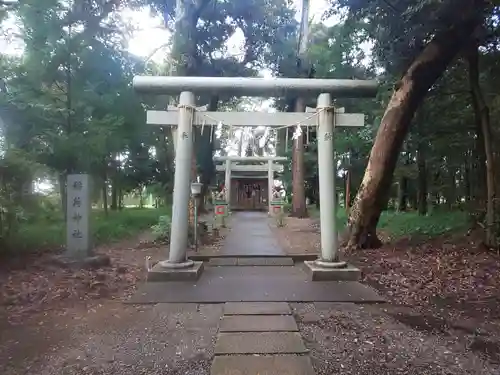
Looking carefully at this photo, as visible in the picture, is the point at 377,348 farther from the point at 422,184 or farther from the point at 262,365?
the point at 422,184

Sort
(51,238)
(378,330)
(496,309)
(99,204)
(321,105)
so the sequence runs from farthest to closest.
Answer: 1. (99,204)
2. (51,238)
3. (321,105)
4. (496,309)
5. (378,330)

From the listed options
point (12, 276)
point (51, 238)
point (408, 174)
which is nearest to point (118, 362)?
point (12, 276)

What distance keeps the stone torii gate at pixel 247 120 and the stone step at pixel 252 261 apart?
3.96ft

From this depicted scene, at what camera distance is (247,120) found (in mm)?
6891

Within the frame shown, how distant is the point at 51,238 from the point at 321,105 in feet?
22.1

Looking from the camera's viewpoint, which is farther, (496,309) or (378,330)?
(496,309)

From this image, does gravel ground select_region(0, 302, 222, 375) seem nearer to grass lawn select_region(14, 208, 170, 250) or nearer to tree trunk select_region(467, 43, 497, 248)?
grass lawn select_region(14, 208, 170, 250)

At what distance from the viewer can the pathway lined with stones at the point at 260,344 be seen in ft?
10.4

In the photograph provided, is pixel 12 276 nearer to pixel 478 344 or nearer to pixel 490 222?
pixel 478 344

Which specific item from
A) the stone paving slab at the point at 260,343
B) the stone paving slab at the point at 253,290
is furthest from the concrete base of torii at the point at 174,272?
the stone paving slab at the point at 260,343

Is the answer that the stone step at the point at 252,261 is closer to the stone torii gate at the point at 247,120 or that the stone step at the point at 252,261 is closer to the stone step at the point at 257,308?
the stone torii gate at the point at 247,120

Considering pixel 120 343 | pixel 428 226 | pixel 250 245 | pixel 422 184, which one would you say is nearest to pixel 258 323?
pixel 120 343

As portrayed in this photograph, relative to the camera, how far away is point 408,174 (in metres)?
16.7

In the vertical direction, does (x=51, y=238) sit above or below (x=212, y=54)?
below
